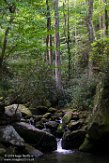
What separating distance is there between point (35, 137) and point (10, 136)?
1290mm

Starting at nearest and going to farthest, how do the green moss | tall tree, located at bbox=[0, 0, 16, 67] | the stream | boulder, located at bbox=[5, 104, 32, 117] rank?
the stream
tall tree, located at bbox=[0, 0, 16, 67]
the green moss
boulder, located at bbox=[5, 104, 32, 117]

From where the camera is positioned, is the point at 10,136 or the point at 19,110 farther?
the point at 19,110

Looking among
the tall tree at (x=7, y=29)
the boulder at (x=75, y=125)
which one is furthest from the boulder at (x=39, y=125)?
the tall tree at (x=7, y=29)

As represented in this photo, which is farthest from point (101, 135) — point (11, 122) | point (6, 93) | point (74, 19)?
point (74, 19)

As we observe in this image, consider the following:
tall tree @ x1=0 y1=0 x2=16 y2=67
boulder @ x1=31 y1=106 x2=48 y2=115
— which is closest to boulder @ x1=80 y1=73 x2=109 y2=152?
tall tree @ x1=0 y1=0 x2=16 y2=67

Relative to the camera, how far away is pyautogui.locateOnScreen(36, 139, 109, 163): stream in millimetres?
11391

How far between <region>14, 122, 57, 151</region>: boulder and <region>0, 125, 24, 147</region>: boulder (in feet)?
1.96

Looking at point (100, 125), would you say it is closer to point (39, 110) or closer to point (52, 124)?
point (52, 124)

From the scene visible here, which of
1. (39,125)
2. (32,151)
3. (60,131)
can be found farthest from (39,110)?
(32,151)

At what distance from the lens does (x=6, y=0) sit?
38.8 feet

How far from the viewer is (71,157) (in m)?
12.0

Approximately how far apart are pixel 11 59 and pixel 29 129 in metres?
8.54

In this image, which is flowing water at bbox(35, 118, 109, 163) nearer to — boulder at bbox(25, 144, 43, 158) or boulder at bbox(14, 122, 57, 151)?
boulder at bbox(25, 144, 43, 158)

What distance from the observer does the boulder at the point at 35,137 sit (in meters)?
13.4
